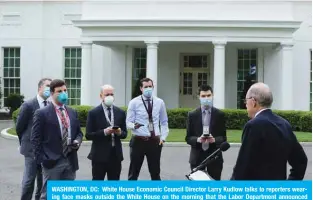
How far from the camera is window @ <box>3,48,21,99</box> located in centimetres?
3316

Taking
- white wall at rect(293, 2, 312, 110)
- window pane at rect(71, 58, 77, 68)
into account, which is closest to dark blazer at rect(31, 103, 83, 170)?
white wall at rect(293, 2, 312, 110)

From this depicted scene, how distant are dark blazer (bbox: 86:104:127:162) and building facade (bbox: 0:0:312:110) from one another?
1789 centimetres

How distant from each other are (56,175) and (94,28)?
2045cm

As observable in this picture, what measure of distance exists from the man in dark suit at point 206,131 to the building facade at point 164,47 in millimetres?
18076

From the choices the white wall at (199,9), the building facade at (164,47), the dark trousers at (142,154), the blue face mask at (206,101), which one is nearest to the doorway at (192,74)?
the building facade at (164,47)

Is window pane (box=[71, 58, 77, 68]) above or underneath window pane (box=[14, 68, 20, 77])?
above

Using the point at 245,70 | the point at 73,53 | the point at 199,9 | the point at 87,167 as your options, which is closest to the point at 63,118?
the point at 87,167

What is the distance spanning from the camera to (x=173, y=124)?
81.9 ft

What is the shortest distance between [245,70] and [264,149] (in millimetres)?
26300

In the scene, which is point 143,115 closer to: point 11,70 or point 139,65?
point 139,65

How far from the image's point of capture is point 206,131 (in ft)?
26.3

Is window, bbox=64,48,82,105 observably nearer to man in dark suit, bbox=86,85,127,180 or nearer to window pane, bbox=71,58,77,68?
window pane, bbox=71,58,77,68

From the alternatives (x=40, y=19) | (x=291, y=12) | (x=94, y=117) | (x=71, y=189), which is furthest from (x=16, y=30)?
(x=71, y=189)

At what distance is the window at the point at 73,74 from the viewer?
32469 mm
